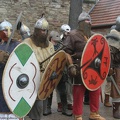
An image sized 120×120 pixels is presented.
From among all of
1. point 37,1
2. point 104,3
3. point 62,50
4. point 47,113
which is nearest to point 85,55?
point 62,50

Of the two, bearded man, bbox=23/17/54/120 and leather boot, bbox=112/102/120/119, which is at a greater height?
bearded man, bbox=23/17/54/120

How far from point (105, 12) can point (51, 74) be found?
1064 centimetres

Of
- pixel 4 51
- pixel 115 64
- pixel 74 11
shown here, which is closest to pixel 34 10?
pixel 74 11

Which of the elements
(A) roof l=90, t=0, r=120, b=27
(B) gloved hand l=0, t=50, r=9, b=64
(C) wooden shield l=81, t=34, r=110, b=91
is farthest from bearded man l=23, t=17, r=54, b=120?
(A) roof l=90, t=0, r=120, b=27

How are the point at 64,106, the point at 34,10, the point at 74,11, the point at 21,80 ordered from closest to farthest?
the point at 21,80, the point at 64,106, the point at 74,11, the point at 34,10

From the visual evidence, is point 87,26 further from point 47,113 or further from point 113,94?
point 47,113

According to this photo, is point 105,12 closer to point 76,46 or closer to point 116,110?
point 116,110

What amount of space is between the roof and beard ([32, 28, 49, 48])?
9047 mm

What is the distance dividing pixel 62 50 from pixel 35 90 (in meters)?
0.74

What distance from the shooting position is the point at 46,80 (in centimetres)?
395

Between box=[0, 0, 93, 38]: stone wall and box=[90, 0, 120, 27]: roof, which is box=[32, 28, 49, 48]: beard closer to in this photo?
box=[0, 0, 93, 38]: stone wall

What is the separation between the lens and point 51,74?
4.04m

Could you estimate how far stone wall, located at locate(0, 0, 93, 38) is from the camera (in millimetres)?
12352

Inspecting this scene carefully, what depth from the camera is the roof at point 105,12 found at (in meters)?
13.3
